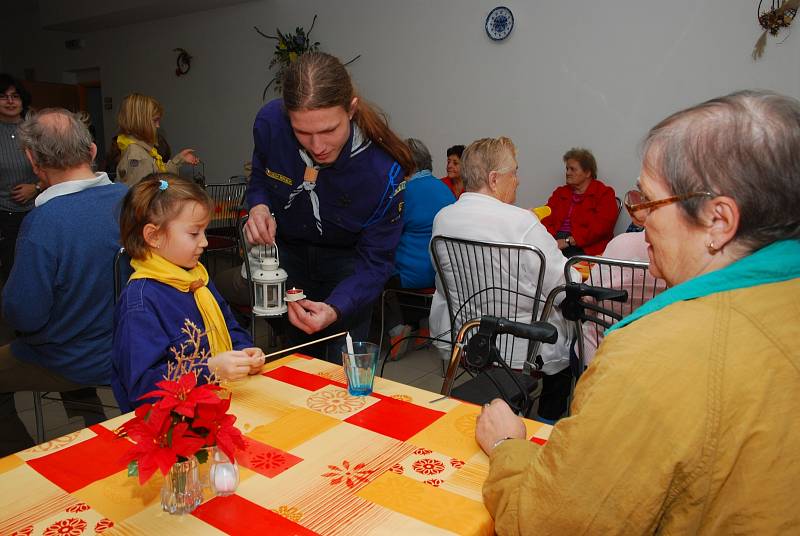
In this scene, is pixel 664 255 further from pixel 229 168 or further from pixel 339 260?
pixel 229 168

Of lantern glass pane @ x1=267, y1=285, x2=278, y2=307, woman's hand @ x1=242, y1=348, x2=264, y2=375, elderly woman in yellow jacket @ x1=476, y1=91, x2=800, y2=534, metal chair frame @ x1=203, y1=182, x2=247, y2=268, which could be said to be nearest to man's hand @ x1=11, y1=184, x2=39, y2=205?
metal chair frame @ x1=203, y1=182, x2=247, y2=268

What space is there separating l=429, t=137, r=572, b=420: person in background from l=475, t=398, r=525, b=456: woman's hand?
1.41m

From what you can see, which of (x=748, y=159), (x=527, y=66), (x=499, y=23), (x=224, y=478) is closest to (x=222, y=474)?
(x=224, y=478)

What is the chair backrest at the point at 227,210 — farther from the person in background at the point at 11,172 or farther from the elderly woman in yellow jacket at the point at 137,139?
the person in background at the point at 11,172

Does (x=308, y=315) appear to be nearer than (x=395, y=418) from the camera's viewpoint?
No

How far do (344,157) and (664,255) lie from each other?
128 centimetres

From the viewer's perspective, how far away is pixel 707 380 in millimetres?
739

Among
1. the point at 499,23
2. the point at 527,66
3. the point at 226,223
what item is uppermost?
the point at 499,23

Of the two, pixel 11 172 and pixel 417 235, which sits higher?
pixel 11 172

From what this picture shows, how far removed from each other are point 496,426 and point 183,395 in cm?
60

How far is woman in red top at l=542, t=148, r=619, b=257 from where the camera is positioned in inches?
189

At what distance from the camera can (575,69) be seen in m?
5.02

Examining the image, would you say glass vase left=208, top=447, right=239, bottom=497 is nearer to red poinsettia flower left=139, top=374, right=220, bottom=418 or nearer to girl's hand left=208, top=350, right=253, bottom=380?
red poinsettia flower left=139, top=374, right=220, bottom=418

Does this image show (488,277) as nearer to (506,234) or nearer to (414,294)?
(506,234)
